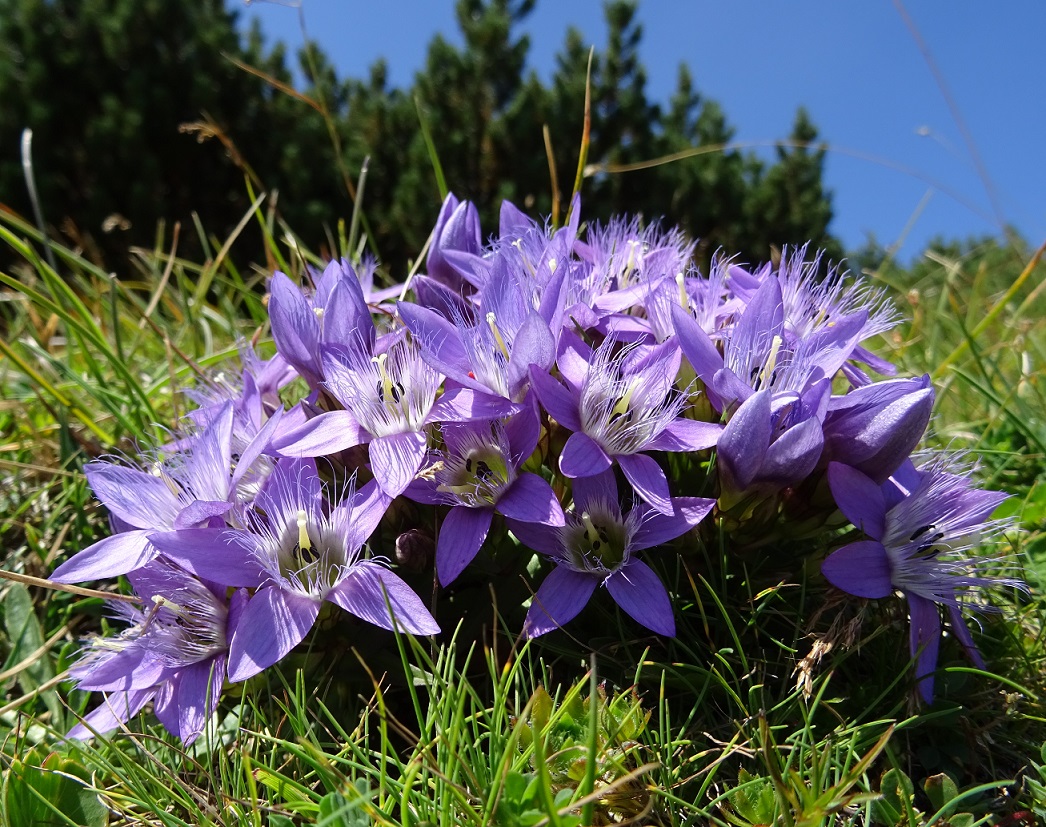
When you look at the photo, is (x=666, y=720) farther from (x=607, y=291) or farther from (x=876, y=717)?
(x=607, y=291)

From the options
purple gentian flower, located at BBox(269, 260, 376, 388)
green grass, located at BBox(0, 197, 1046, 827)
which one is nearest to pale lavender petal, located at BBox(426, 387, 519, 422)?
purple gentian flower, located at BBox(269, 260, 376, 388)

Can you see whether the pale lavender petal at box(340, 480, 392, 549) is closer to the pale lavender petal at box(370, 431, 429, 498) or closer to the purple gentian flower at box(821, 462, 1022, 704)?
the pale lavender petal at box(370, 431, 429, 498)

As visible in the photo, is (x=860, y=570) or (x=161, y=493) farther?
(x=161, y=493)

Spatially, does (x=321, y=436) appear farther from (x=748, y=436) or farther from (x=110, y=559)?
(x=748, y=436)

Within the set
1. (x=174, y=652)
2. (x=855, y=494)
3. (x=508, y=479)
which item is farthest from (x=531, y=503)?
(x=174, y=652)

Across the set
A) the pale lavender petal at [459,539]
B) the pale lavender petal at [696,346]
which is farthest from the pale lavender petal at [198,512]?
the pale lavender petal at [696,346]

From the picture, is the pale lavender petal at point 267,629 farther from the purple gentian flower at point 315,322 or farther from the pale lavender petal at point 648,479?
the pale lavender petal at point 648,479

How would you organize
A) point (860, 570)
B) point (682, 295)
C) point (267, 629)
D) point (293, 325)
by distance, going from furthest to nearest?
point (682, 295) → point (293, 325) → point (860, 570) → point (267, 629)
